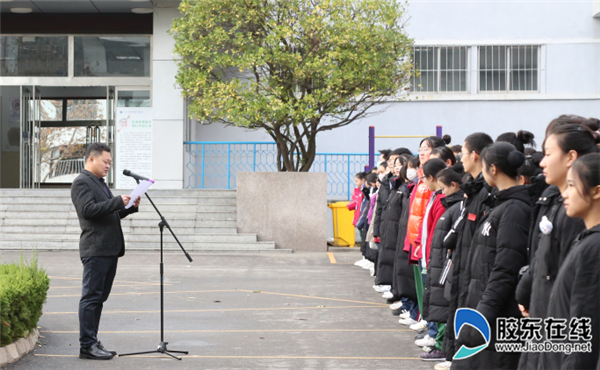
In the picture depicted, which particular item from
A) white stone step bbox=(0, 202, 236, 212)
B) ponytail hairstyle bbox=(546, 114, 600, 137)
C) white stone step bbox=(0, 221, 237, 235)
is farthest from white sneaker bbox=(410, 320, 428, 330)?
white stone step bbox=(0, 202, 236, 212)

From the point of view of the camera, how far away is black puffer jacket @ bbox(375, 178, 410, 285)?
866 centimetres

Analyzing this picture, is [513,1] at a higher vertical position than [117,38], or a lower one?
higher

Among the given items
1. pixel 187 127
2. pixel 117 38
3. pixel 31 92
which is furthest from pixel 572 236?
pixel 31 92

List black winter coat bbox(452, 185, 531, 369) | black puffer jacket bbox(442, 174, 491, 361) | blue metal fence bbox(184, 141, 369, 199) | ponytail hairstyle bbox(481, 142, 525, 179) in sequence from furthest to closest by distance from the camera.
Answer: blue metal fence bbox(184, 141, 369, 199)
black puffer jacket bbox(442, 174, 491, 361)
ponytail hairstyle bbox(481, 142, 525, 179)
black winter coat bbox(452, 185, 531, 369)

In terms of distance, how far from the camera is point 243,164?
19.7m

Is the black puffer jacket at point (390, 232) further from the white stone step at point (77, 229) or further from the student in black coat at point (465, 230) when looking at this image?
the white stone step at point (77, 229)

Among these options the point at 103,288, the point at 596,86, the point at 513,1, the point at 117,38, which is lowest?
the point at 103,288

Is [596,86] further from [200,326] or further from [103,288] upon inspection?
[103,288]

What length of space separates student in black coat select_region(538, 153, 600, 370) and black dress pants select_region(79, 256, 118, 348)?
4.47m

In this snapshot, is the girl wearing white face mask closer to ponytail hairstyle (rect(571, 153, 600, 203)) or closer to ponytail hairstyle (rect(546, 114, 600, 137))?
ponytail hairstyle (rect(546, 114, 600, 137))

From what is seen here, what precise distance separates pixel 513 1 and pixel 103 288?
700 inches

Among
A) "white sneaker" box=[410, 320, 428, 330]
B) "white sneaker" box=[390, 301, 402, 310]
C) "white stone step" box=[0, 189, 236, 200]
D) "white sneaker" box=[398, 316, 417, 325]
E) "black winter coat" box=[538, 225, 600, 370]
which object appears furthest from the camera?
"white stone step" box=[0, 189, 236, 200]

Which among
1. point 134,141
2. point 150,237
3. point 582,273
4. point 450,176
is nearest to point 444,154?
point 450,176

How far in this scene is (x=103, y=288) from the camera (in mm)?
6555
